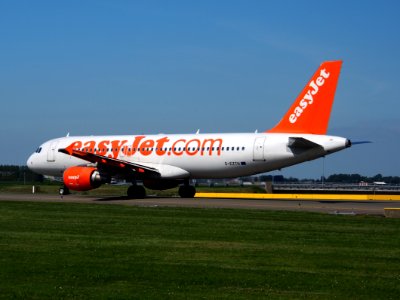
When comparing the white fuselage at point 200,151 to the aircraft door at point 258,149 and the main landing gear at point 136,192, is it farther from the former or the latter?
the main landing gear at point 136,192

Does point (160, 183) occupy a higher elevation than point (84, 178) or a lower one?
lower

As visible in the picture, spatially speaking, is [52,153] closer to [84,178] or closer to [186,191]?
[84,178]

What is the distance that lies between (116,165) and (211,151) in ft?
19.4

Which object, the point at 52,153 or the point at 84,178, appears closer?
the point at 84,178

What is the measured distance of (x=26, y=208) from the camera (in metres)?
29.0

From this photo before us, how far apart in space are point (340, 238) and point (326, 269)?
5226mm

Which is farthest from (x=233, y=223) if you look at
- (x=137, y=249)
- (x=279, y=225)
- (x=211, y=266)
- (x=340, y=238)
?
(x=211, y=266)

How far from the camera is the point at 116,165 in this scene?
1575 inches

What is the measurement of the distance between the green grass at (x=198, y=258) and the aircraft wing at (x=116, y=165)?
A: 15.8 m

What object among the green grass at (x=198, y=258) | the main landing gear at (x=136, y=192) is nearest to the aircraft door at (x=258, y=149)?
the main landing gear at (x=136, y=192)

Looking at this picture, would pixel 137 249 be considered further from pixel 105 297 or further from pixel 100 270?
pixel 105 297

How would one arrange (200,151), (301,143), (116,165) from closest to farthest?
(301,143), (116,165), (200,151)

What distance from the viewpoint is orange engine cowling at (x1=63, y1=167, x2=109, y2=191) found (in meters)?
39.6

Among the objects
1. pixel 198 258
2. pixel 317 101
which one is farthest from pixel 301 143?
pixel 198 258
